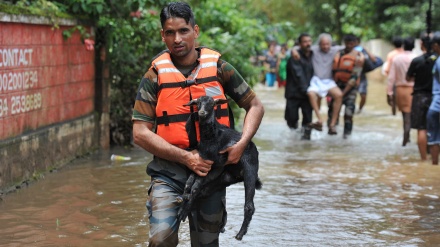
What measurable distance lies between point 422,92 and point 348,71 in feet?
8.52

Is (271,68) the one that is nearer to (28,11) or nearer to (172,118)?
(28,11)

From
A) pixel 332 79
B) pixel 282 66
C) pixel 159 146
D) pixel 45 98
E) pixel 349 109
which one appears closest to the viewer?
pixel 159 146

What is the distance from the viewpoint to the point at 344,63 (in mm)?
14391

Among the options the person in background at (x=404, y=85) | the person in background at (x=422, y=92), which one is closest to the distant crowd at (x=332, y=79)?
the person in background at (x=404, y=85)

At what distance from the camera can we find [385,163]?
1158 cm

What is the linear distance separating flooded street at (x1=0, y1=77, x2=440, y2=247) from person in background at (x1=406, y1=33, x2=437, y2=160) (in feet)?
1.27

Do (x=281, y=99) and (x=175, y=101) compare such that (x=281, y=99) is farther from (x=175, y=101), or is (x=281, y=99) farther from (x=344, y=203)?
(x=175, y=101)

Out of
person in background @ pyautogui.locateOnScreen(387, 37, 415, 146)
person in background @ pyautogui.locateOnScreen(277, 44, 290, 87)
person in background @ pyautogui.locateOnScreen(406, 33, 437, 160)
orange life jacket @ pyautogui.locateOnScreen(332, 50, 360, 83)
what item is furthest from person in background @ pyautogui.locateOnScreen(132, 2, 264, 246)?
person in background @ pyautogui.locateOnScreen(277, 44, 290, 87)

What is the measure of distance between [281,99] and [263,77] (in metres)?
6.16

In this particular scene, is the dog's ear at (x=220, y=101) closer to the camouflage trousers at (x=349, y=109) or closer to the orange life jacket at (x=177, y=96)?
the orange life jacket at (x=177, y=96)

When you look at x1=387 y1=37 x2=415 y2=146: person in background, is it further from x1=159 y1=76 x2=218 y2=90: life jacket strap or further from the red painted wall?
x1=159 y1=76 x2=218 y2=90: life jacket strap

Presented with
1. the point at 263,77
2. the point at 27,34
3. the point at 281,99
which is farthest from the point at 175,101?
the point at 263,77

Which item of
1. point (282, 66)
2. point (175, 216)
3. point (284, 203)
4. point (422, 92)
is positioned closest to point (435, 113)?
point (422, 92)

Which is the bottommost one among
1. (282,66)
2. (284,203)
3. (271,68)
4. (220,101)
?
(284,203)
